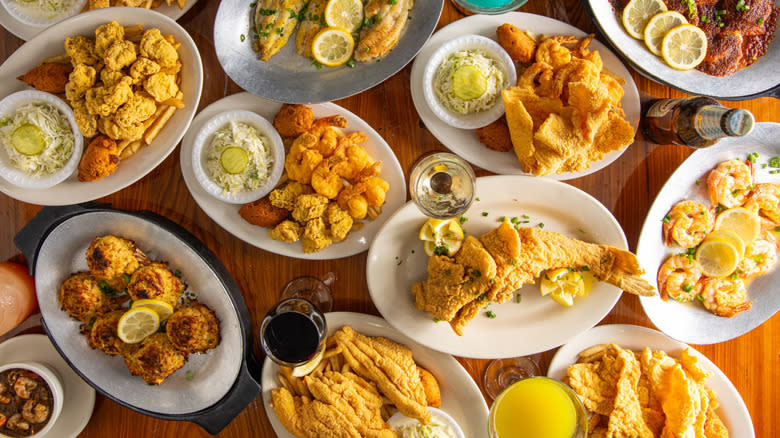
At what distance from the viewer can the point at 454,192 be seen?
8.68 feet

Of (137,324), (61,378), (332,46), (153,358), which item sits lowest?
(61,378)

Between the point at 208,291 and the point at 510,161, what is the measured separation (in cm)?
201

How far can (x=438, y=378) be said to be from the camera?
2904mm

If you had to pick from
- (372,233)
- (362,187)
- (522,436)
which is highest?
(362,187)

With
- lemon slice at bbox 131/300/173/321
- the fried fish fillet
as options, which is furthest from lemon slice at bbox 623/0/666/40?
lemon slice at bbox 131/300/173/321

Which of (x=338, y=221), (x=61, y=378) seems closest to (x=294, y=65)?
(x=338, y=221)

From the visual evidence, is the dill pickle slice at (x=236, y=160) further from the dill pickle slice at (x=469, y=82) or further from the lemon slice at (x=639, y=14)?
the lemon slice at (x=639, y=14)

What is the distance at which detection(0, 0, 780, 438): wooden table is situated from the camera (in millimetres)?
2895

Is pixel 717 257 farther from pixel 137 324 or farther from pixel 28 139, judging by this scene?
pixel 28 139

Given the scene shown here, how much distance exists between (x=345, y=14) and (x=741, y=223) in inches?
110

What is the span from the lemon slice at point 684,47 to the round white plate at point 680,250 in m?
0.54

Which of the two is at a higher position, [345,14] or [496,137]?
[345,14]

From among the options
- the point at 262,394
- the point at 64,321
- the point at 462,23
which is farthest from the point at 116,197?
the point at 462,23

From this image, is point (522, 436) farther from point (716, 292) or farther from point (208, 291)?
point (208, 291)
